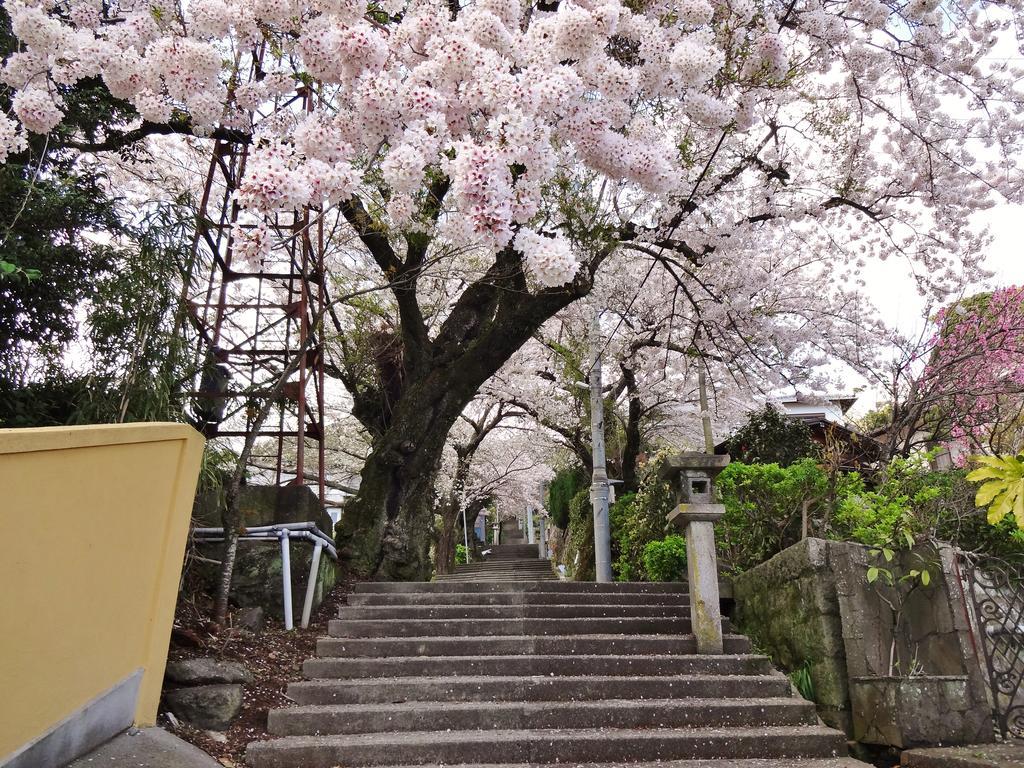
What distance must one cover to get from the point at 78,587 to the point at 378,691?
8.18 feet

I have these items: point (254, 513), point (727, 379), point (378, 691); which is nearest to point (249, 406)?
point (254, 513)

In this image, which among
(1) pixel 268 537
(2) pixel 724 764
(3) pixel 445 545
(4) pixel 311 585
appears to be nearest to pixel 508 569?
(3) pixel 445 545

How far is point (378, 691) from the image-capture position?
16.7 feet

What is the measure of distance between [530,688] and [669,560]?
13.0 feet

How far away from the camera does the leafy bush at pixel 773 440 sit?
39.6ft

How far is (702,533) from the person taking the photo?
6.14 metres

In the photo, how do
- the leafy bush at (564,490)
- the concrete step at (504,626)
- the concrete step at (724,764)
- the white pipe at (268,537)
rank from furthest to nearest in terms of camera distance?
the leafy bush at (564,490), the concrete step at (504,626), the white pipe at (268,537), the concrete step at (724,764)

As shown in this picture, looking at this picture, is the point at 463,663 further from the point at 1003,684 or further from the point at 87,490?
the point at 1003,684

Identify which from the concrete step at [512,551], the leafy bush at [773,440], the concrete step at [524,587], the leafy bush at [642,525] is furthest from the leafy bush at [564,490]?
the concrete step at [524,587]

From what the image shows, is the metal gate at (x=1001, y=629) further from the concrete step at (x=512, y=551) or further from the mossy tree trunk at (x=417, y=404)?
the concrete step at (x=512, y=551)

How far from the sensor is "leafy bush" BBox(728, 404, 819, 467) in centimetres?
1206

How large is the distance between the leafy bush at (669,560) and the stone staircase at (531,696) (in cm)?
179

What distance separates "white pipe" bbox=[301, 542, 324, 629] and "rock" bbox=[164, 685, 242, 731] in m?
1.63

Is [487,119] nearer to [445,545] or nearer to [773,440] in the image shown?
[773,440]
